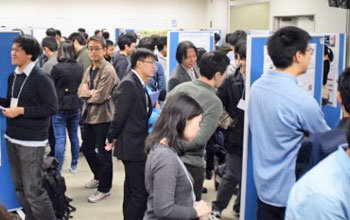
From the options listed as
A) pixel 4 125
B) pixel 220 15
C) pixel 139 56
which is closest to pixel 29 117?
pixel 4 125

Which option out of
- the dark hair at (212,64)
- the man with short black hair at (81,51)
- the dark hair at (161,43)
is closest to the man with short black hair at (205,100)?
the dark hair at (212,64)

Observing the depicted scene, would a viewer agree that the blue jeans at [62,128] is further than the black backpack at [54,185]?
Yes

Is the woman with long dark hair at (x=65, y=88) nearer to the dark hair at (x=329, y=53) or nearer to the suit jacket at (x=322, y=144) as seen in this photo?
the dark hair at (x=329, y=53)

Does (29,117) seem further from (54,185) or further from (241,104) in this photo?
(241,104)

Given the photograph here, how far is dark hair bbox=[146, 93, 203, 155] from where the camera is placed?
181 centimetres

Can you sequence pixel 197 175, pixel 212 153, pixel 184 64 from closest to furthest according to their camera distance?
pixel 197 175
pixel 184 64
pixel 212 153

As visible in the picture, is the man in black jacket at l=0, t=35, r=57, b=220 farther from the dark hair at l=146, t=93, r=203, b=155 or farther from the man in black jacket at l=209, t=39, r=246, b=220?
the dark hair at l=146, t=93, r=203, b=155

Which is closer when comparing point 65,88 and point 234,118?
point 234,118

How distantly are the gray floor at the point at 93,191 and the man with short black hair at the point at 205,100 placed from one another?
1148mm

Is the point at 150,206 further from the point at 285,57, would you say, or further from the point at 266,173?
the point at 285,57

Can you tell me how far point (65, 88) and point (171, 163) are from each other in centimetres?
291

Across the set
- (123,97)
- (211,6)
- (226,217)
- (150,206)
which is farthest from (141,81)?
(211,6)

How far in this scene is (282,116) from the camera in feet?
7.09

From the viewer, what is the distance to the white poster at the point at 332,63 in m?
3.74
